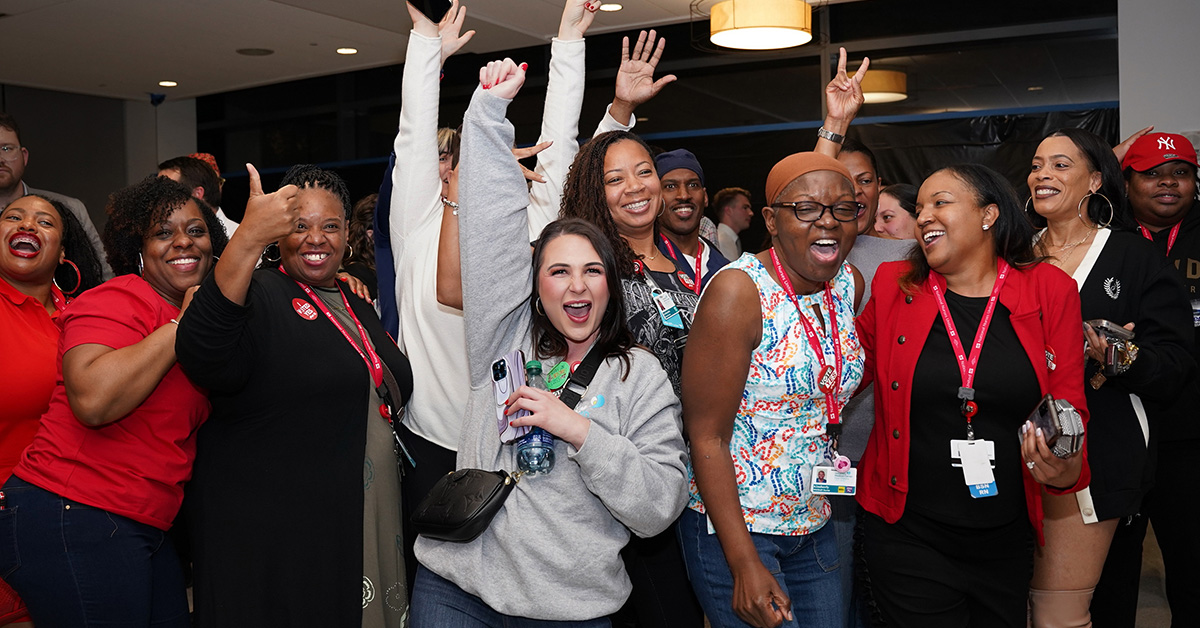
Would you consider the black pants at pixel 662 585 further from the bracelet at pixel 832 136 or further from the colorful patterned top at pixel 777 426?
the bracelet at pixel 832 136

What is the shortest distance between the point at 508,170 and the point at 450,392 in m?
0.78

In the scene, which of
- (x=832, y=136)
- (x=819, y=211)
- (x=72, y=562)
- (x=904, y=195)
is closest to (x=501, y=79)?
(x=819, y=211)

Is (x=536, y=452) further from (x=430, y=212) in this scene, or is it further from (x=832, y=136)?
(x=832, y=136)

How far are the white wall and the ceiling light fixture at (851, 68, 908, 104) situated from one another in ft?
5.54

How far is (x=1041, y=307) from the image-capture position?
2355mm

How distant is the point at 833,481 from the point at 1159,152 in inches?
97.6

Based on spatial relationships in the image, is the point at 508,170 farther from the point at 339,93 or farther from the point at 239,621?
the point at 339,93

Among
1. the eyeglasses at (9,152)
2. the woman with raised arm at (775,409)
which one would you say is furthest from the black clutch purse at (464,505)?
the eyeglasses at (9,152)

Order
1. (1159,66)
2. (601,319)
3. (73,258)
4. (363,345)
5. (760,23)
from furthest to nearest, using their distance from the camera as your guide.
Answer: (1159,66) < (760,23) < (73,258) < (363,345) < (601,319)

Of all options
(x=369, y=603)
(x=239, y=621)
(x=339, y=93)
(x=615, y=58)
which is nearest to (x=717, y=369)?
(x=369, y=603)

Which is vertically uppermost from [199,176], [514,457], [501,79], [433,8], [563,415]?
[433,8]

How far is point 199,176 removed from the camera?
15.2 ft

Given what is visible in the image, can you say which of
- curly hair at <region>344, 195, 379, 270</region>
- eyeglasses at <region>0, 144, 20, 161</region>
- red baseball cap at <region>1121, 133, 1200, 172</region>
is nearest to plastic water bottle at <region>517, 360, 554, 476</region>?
curly hair at <region>344, 195, 379, 270</region>

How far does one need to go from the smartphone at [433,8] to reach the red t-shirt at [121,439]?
1.21 m
